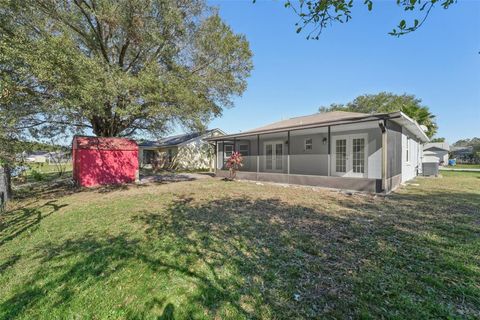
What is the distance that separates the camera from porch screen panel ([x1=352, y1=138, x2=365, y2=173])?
32.4 feet

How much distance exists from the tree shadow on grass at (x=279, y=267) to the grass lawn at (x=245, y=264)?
0.05 ft

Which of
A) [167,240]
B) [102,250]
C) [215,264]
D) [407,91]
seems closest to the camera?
[215,264]

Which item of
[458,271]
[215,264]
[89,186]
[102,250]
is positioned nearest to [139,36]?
[89,186]

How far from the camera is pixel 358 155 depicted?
32.9ft

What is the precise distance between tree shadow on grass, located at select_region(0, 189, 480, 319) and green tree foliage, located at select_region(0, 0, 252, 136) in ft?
19.2

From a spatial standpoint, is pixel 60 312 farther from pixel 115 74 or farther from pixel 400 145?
pixel 400 145

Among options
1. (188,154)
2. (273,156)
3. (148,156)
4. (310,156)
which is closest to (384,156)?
(310,156)

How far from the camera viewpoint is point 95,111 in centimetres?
855

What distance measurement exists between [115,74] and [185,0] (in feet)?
18.3

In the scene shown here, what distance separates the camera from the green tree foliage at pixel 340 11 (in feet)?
6.92

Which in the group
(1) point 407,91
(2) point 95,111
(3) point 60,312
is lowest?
(3) point 60,312

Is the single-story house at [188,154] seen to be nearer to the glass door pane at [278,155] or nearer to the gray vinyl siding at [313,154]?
the gray vinyl siding at [313,154]

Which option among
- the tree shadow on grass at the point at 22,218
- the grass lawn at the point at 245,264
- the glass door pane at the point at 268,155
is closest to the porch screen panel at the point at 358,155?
the grass lawn at the point at 245,264

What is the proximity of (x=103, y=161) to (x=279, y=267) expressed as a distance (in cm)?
1188
